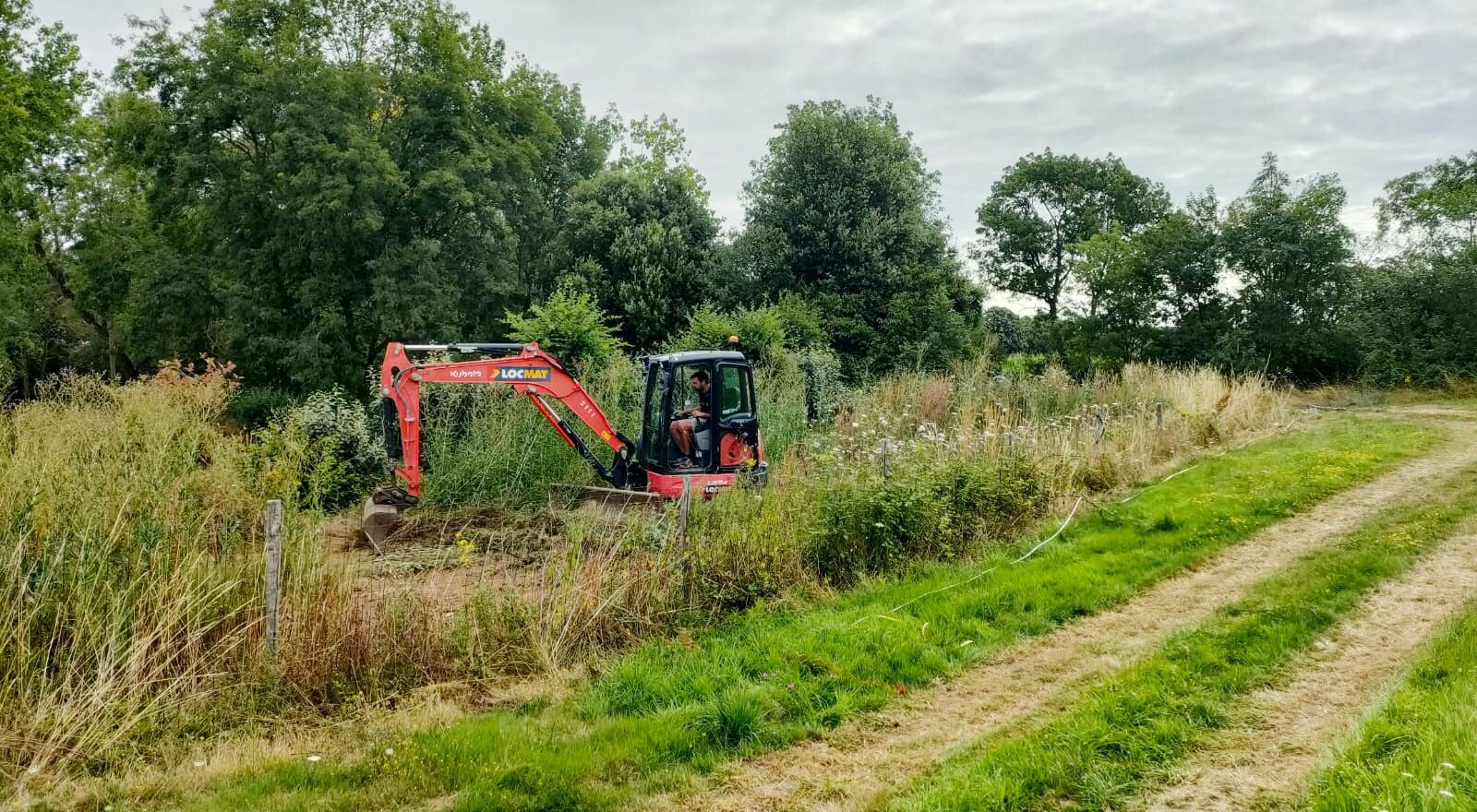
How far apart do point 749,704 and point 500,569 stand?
3.74 meters

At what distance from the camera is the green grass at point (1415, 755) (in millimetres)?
3145

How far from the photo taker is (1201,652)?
502 centimetres

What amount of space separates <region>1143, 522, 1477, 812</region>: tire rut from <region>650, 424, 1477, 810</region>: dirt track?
86cm

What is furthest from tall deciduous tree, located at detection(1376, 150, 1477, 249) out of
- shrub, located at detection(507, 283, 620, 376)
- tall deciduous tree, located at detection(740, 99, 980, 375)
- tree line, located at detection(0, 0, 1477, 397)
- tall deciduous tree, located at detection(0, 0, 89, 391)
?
tall deciduous tree, located at detection(0, 0, 89, 391)

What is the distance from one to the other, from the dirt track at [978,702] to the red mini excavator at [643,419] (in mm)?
4255

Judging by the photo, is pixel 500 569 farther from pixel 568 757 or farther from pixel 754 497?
pixel 568 757

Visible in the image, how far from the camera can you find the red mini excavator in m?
8.84

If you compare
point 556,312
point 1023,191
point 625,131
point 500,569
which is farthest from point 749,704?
point 1023,191

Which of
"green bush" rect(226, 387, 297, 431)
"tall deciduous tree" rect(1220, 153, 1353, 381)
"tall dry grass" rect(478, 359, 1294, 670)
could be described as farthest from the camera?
"tall deciduous tree" rect(1220, 153, 1353, 381)

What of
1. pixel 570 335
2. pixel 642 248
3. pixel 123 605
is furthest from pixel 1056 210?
pixel 123 605

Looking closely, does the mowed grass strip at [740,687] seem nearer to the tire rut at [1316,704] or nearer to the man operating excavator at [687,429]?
the tire rut at [1316,704]

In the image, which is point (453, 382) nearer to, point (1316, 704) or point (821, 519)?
point (821, 519)

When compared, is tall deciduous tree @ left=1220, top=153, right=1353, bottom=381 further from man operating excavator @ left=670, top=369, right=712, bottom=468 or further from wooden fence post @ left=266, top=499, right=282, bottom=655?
wooden fence post @ left=266, top=499, right=282, bottom=655

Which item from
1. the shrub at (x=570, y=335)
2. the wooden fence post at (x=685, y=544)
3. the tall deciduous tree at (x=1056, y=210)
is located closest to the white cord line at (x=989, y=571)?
the wooden fence post at (x=685, y=544)
